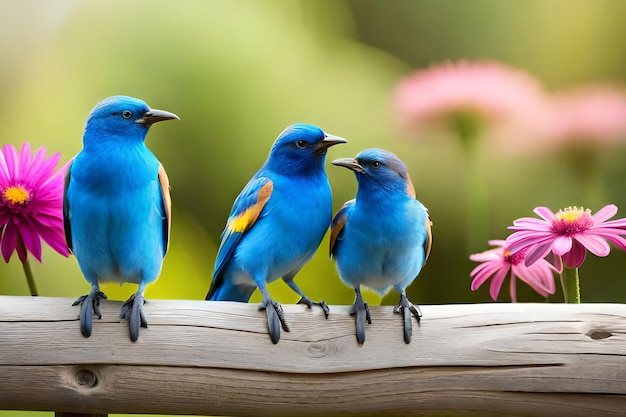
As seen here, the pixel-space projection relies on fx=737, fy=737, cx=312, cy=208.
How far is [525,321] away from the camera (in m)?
1.14

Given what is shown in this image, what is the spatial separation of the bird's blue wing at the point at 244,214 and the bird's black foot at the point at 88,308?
20 centimetres

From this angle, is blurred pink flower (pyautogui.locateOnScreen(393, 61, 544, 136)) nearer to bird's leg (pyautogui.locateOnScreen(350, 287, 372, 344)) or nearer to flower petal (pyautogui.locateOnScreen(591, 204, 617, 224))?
flower petal (pyautogui.locateOnScreen(591, 204, 617, 224))

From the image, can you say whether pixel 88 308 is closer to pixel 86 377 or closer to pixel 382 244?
pixel 86 377

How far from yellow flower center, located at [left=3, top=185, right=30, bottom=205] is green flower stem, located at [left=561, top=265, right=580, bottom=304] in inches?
35.8

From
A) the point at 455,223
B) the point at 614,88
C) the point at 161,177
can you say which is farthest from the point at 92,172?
the point at 614,88

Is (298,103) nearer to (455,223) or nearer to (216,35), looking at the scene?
(216,35)

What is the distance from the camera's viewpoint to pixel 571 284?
127 cm

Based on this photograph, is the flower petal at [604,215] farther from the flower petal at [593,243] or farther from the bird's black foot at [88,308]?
the bird's black foot at [88,308]

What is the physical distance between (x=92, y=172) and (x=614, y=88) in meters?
1.51

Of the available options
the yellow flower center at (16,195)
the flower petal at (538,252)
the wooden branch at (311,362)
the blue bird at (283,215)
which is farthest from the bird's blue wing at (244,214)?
the flower petal at (538,252)

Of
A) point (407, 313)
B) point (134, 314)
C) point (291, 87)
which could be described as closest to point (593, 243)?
point (407, 313)

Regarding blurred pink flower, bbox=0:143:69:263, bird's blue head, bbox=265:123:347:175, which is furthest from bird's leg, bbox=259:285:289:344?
blurred pink flower, bbox=0:143:69:263

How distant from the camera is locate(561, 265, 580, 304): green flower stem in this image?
4.14ft

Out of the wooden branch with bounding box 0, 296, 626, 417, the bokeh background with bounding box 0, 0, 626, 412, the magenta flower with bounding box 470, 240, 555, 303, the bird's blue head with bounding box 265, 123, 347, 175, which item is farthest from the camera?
the bokeh background with bounding box 0, 0, 626, 412
